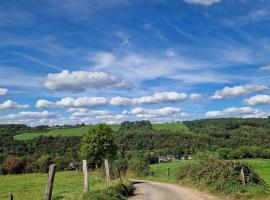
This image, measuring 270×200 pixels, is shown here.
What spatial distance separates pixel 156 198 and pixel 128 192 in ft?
8.49

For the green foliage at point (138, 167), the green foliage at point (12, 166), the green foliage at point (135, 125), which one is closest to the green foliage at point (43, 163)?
the green foliage at point (12, 166)

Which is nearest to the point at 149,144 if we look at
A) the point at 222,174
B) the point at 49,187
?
the point at 222,174

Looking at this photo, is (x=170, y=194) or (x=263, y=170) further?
(x=263, y=170)

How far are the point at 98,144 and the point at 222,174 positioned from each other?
2654 cm

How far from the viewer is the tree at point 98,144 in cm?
5019

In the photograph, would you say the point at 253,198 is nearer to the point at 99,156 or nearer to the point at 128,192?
the point at 128,192

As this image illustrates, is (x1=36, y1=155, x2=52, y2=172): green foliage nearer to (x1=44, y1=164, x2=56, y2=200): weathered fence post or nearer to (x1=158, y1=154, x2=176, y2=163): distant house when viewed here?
(x1=158, y1=154, x2=176, y2=163): distant house

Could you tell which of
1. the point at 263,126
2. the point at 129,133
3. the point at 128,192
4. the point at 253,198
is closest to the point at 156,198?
the point at 128,192

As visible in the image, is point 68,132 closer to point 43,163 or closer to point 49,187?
point 43,163

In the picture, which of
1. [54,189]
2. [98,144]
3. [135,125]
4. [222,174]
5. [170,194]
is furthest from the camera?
[135,125]

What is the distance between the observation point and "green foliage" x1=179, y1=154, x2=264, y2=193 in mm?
24844

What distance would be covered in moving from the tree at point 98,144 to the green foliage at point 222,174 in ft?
66.4

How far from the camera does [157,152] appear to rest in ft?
392

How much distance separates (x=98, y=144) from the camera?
50219 mm
